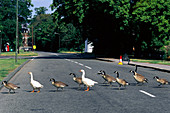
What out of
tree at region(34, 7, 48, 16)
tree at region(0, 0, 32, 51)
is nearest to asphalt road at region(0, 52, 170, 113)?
tree at region(0, 0, 32, 51)

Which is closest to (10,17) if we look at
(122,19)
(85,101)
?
(122,19)

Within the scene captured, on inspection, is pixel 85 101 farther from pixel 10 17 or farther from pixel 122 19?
pixel 10 17

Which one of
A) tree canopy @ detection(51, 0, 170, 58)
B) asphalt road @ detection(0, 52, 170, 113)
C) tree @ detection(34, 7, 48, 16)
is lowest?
asphalt road @ detection(0, 52, 170, 113)

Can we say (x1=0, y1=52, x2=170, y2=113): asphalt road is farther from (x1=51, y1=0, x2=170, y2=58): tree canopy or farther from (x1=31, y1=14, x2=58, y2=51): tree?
(x1=31, y1=14, x2=58, y2=51): tree

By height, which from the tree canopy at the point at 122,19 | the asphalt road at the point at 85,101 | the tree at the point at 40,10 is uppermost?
the tree at the point at 40,10

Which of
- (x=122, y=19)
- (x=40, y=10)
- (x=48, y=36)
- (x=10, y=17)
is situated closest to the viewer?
(x=122, y=19)

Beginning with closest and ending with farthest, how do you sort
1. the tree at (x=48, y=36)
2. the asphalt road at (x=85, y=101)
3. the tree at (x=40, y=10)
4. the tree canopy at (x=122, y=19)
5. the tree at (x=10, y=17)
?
the asphalt road at (x=85, y=101) → the tree canopy at (x=122, y=19) → the tree at (x=10, y=17) → the tree at (x=48, y=36) → the tree at (x=40, y=10)

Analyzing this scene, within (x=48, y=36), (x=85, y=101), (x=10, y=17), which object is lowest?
(x=85, y=101)

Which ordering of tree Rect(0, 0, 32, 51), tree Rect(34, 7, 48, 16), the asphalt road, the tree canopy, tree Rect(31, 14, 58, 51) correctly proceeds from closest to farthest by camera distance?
the asphalt road < the tree canopy < tree Rect(0, 0, 32, 51) < tree Rect(31, 14, 58, 51) < tree Rect(34, 7, 48, 16)

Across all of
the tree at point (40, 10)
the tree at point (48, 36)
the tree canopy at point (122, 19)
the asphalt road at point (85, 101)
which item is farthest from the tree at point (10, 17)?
the tree at point (40, 10)

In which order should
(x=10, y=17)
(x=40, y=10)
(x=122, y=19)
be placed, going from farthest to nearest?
(x=40, y=10) < (x=10, y=17) < (x=122, y=19)

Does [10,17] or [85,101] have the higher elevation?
[10,17]

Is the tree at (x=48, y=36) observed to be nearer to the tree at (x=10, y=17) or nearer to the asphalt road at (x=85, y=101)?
the tree at (x=10, y=17)

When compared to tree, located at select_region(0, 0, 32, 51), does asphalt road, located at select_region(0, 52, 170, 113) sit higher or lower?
lower
